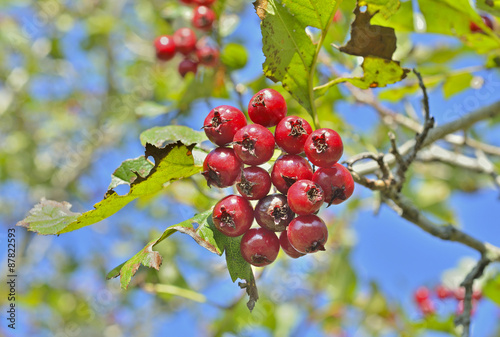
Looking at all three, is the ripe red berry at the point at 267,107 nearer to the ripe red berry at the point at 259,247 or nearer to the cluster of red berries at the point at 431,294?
the ripe red berry at the point at 259,247

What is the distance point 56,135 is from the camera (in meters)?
5.11

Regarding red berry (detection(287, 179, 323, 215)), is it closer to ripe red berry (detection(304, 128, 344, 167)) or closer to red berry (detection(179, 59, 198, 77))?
ripe red berry (detection(304, 128, 344, 167))

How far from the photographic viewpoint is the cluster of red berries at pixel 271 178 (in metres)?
1.04

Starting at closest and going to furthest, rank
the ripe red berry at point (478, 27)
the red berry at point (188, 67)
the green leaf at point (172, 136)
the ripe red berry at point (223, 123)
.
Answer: the ripe red berry at point (223, 123) → the green leaf at point (172, 136) → the ripe red berry at point (478, 27) → the red berry at point (188, 67)

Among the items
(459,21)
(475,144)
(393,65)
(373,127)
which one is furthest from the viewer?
(373,127)

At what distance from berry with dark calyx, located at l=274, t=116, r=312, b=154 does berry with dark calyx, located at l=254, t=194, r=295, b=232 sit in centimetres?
13

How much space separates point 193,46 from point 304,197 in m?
1.68

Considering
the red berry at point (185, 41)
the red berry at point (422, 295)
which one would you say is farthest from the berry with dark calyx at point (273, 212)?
the red berry at point (422, 295)

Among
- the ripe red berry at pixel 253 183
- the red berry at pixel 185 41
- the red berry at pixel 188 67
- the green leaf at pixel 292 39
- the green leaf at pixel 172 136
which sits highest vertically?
the green leaf at pixel 292 39

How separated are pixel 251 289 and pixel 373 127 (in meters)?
3.45

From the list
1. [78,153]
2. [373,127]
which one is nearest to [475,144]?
[373,127]

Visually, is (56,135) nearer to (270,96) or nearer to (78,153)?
(78,153)

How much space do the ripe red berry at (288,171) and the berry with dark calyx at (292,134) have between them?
27mm

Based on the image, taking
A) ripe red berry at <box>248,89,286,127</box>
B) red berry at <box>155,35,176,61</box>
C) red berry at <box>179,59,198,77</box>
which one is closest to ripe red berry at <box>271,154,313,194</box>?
ripe red berry at <box>248,89,286,127</box>
